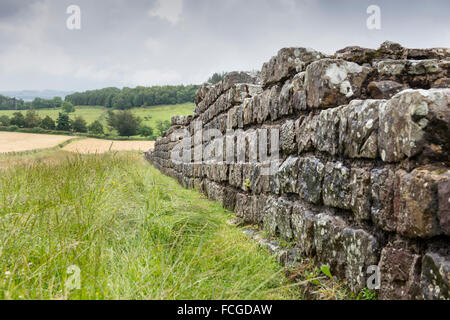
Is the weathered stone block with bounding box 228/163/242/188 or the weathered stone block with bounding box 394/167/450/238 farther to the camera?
the weathered stone block with bounding box 228/163/242/188

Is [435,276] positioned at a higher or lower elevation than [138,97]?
lower

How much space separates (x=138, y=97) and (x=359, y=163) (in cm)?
7847

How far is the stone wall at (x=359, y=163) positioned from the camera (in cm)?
148

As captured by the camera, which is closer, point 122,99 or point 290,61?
point 290,61

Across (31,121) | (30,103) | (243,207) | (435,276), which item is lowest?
(243,207)

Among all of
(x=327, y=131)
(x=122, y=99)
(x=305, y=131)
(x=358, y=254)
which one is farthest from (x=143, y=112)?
(x=358, y=254)

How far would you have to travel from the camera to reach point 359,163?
1979 millimetres

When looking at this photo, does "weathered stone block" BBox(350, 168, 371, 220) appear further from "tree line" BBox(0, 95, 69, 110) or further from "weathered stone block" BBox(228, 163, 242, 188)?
"tree line" BBox(0, 95, 69, 110)

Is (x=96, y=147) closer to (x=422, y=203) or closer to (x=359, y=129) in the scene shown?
(x=359, y=129)

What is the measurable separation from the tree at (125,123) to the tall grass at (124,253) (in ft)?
161

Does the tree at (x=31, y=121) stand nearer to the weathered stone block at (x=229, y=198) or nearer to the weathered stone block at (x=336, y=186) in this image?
the weathered stone block at (x=229, y=198)

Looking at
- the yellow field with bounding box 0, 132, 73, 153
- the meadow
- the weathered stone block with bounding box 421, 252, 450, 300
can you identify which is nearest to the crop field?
the yellow field with bounding box 0, 132, 73, 153

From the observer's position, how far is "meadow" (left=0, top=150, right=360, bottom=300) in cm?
184
